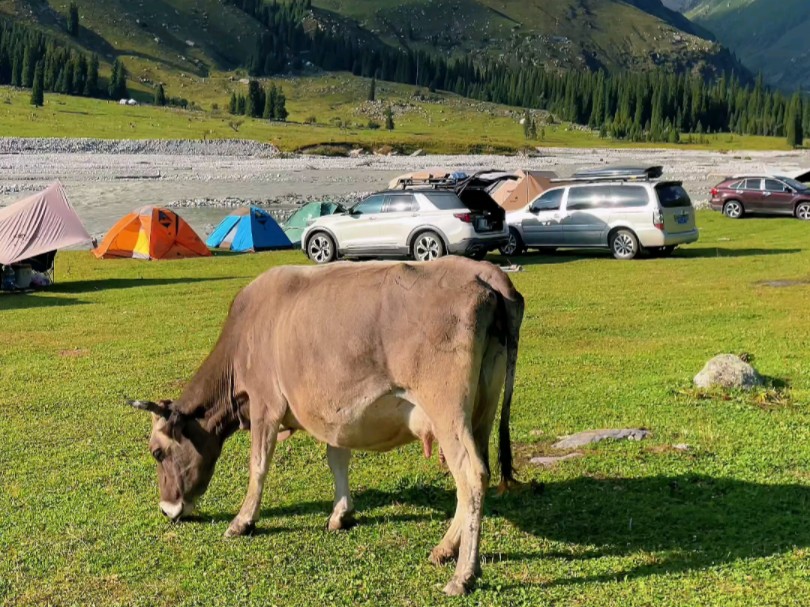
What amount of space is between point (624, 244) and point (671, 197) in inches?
82.9

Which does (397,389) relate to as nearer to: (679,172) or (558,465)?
(558,465)

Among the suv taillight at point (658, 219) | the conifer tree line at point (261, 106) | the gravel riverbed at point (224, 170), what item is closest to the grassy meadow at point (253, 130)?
the conifer tree line at point (261, 106)

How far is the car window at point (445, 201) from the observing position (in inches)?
1078

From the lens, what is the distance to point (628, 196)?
29.3m

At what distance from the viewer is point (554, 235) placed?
30594 mm

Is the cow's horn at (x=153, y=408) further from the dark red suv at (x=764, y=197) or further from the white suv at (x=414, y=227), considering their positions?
the dark red suv at (x=764, y=197)

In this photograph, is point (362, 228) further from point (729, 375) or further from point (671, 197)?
point (729, 375)

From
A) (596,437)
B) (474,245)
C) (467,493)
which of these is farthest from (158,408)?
(474,245)

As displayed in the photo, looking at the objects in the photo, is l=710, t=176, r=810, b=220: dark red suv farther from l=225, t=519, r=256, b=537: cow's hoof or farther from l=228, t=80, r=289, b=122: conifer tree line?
l=228, t=80, r=289, b=122: conifer tree line

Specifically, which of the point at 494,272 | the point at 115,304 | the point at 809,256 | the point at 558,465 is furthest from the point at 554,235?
the point at 494,272

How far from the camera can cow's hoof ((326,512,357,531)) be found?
25.4 feet

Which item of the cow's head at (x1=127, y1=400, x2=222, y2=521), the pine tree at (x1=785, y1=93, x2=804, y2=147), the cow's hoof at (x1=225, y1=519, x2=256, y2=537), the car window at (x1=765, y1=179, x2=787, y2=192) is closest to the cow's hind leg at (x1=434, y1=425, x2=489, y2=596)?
the cow's hoof at (x1=225, y1=519, x2=256, y2=537)

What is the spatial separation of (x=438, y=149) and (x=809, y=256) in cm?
11757

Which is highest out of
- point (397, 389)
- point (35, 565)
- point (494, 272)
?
point (494, 272)
